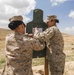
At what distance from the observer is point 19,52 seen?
4.56 metres

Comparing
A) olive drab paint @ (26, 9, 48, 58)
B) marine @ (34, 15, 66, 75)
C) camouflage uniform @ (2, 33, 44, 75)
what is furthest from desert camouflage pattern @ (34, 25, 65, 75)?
camouflage uniform @ (2, 33, 44, 75)

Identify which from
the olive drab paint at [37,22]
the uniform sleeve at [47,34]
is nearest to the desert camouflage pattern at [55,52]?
the uniform sleeve at [47,34]

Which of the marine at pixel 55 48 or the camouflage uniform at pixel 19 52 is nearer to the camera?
the camouflage uniform at pixel 19 52

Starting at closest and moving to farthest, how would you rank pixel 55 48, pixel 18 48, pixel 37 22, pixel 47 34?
1. pixel 18 48
2. pixel 47 34
3. pixel 55 48
4. pixel 37 22

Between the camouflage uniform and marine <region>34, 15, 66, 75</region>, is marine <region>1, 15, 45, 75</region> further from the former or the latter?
marine <region>34, 15, 66, 75</region>

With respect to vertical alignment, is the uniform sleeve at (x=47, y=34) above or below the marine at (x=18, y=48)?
above

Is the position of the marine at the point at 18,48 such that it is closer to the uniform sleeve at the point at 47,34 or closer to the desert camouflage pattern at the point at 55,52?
the uniform sleeve at the point at 47,34

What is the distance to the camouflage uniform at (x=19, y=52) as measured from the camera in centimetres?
454

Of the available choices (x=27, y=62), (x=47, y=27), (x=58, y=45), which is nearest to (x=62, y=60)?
(x=58, y=45)

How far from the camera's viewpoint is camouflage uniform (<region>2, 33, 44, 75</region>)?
4535mm

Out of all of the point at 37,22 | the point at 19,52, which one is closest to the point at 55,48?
the point at 37,22

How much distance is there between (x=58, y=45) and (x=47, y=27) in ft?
1.82

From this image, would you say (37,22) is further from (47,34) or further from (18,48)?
(18,48)

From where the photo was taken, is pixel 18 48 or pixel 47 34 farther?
pixel 47 34
